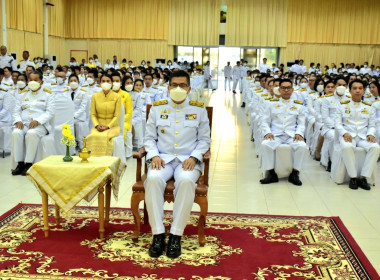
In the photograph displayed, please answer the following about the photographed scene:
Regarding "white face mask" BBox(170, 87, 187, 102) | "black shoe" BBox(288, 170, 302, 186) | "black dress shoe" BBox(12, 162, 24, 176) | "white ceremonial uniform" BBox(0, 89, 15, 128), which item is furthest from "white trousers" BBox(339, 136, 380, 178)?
"white ceremonial uniform" BBox(0, 89, 15, 128)

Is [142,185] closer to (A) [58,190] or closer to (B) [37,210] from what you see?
(A) [58,190]

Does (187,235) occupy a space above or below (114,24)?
below

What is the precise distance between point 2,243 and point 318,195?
11.5 feet

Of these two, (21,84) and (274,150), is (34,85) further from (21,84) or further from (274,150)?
(274,150)

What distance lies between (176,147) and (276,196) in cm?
181

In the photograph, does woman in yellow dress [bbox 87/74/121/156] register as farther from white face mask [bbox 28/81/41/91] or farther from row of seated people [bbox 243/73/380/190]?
row of seated people [bbox 243/73/380/190]

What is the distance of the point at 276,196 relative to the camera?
18.0 ft

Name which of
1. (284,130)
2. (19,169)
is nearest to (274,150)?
(284,130)

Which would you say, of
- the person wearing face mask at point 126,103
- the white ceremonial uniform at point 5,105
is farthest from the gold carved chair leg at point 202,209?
the white ceremonial uniform at point 5,105

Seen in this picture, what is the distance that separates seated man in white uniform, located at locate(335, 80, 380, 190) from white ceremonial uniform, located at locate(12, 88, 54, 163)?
3.89m

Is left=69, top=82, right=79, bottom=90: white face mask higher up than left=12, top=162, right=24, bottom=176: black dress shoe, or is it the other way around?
left=69, top=82, right=79, bottom=90: white face mask

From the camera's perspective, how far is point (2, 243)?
3.82 meters

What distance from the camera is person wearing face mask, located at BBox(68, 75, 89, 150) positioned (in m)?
7.71

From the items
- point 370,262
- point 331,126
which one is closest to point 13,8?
point 331,126
